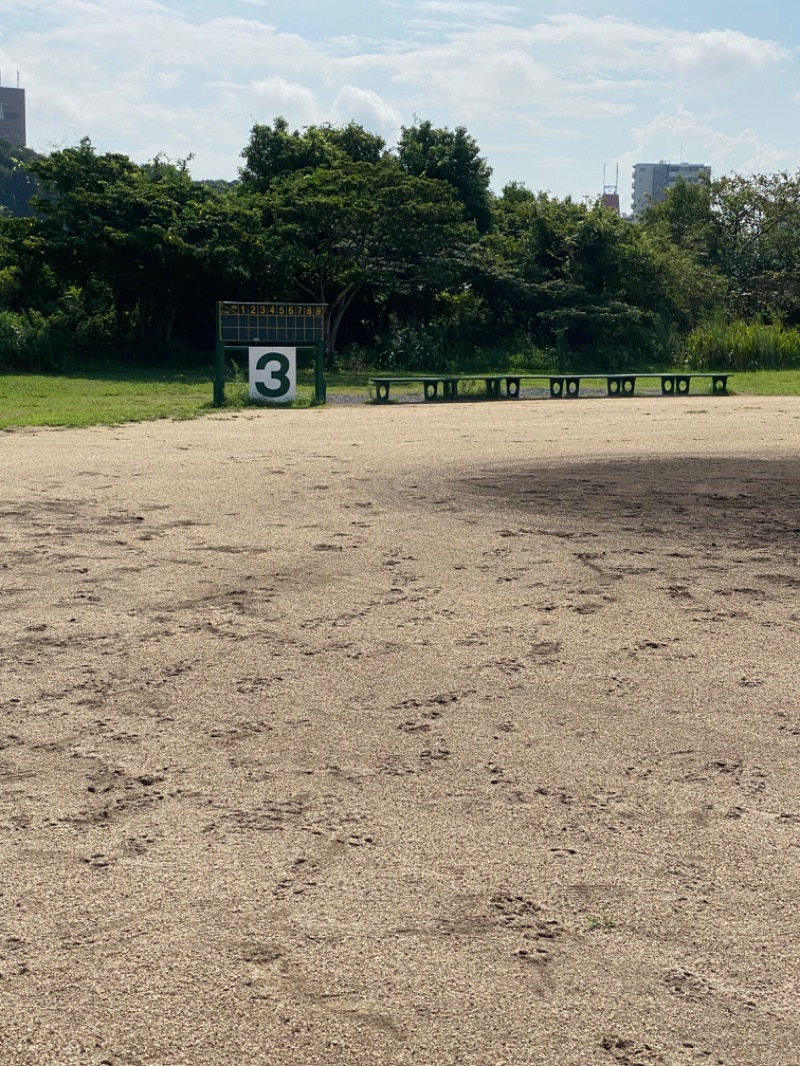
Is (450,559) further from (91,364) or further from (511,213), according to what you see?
(511,213)

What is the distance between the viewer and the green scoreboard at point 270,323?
1869 centimetres

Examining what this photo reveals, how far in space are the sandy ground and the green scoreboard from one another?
33.3 feet

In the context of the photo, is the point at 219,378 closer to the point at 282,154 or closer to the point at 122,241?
the point at 122,241

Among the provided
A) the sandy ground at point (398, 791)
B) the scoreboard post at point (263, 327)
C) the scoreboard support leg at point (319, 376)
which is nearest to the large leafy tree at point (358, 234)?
the scoreboard support leg at point (319, 376)

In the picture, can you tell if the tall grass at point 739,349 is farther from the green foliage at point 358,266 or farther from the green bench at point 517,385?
the green bench at point 517,385

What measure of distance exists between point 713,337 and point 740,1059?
86.9ft

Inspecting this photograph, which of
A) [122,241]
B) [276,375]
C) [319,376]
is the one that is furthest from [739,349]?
[122,241]

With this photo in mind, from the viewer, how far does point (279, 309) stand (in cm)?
1892

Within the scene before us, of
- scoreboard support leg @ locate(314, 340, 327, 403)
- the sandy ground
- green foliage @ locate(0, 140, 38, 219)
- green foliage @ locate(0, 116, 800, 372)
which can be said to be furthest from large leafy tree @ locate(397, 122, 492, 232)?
green foliage @ locate(0, 140, 38, 219)

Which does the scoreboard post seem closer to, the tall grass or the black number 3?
the black number 3

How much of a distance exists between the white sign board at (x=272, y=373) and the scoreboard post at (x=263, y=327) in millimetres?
291

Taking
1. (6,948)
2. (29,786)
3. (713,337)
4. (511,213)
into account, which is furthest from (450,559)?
(511,213)

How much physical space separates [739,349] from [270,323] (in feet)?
43.3

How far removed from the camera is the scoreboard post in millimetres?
18594
